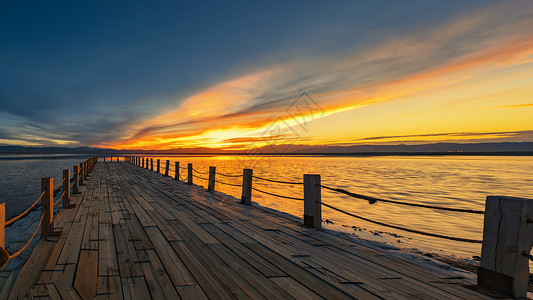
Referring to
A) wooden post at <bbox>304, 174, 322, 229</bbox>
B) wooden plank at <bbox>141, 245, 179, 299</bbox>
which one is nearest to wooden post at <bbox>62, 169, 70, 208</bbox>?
wooden plank at <bbox>141, 245, 179, 299</bbox>

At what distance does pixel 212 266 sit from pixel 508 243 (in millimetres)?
3368

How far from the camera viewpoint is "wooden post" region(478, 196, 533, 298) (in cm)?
276

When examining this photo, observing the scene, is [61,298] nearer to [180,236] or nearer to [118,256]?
[118,256]

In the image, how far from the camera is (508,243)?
2.83m

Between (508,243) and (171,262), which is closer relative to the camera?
(508,243)

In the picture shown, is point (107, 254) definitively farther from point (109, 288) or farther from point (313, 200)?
point (313, 200)

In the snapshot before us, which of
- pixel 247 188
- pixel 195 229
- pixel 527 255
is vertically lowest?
pixel 195 229

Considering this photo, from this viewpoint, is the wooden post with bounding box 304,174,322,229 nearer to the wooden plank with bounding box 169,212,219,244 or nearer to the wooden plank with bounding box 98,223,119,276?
the wooden plank with bounding box 169,212,219,244

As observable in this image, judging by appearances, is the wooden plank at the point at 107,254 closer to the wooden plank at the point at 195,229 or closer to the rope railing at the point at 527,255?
the wooden plank at the point at 195,229

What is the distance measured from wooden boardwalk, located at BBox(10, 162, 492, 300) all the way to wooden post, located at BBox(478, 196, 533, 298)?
0.33 metres

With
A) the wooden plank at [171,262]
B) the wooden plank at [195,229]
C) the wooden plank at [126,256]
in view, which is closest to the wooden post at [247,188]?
the wooden plank at [195,229]

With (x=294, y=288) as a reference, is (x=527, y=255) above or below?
above

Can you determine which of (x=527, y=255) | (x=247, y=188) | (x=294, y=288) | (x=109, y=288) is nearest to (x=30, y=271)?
(x=109, y=288)

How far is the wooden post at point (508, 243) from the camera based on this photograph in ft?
9.05
